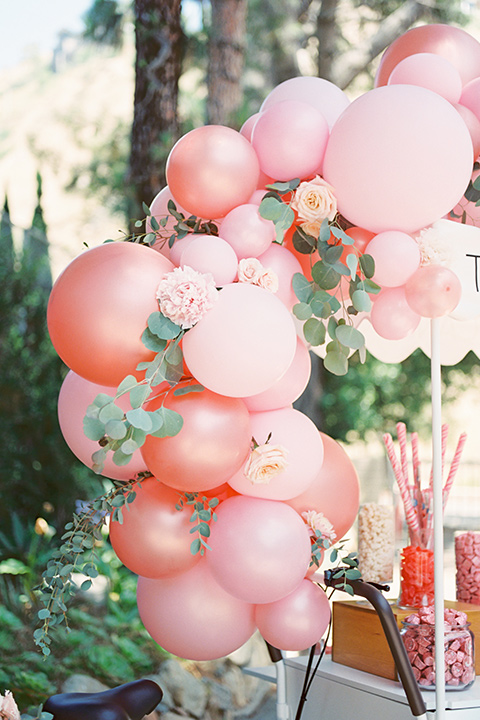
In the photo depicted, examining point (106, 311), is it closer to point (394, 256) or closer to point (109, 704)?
point (394, 256)

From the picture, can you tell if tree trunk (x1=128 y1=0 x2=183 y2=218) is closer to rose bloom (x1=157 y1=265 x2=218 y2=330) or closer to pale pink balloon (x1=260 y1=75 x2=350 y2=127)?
pale pink balloon (x1=260 y1=75 x2=350 y2=127)

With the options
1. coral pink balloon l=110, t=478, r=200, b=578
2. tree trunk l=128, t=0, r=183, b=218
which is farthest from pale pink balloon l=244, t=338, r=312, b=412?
tree trunk l=128, t=0, r=183, b=218

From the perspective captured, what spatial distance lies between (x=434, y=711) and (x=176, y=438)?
2.79 feet

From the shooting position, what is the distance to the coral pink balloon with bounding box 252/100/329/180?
4.75 feet

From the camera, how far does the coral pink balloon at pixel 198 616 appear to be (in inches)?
59.3

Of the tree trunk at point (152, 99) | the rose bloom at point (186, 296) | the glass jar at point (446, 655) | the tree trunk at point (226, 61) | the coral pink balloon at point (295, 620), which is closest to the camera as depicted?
the rose bloom at point (186, 296)

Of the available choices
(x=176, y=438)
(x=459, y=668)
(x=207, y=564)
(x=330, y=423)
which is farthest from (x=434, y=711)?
(x=330, y=423)

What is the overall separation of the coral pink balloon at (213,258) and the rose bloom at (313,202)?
0.16m

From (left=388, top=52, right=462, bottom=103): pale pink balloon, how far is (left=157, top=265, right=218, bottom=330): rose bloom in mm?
636

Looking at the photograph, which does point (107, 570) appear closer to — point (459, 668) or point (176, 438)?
point (459, 668)

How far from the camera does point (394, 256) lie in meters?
1.41

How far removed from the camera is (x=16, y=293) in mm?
4891

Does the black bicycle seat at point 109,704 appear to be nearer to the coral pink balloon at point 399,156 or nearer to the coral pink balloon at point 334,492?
the coral pink balloon at point 334,492

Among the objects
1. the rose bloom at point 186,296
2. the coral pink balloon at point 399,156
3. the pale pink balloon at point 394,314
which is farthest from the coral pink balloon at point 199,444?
the coral pink balloon at point 399,156
